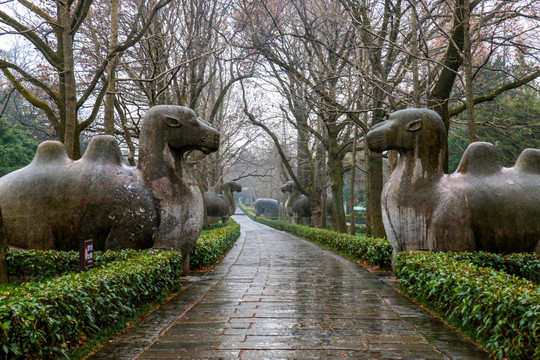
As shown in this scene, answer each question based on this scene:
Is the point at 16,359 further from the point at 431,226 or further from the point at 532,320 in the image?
the point at 431,226

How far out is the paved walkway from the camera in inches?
171

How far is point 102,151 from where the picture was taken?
8352mm

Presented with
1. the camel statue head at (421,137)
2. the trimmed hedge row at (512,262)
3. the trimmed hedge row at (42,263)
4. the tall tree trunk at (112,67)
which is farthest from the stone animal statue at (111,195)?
the trimmed hedge row at (512,262)

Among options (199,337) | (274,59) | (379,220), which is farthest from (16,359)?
(274,59)

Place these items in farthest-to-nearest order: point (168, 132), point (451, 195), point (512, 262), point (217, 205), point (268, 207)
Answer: point (268, 207), point (217, 205), point (168, 132), point (451, 195), point (512, 262)

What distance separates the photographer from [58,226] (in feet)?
25.7

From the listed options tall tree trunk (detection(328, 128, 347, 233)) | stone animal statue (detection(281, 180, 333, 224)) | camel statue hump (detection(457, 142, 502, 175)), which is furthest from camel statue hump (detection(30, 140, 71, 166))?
stone animal statue (detection(281, 180, 333, 224))

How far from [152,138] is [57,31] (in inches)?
221

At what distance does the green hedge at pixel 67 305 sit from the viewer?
3.38 metres

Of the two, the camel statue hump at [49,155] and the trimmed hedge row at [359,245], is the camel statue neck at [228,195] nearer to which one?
the trimmed hedge row at [359,245]

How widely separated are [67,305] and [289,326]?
2.63m

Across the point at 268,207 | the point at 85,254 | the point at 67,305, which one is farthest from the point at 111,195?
the point at 268,207

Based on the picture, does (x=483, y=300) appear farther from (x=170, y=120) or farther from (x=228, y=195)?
(x=228, y=195)

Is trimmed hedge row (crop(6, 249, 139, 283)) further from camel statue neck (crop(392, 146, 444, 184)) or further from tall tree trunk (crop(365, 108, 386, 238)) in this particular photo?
tall tree trunk (crop(365, 108, 386, 238))
